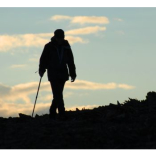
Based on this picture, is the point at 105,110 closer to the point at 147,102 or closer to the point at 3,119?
the point at 147,102

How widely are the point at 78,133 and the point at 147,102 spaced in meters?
5.83

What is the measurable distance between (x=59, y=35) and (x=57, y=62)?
93cm

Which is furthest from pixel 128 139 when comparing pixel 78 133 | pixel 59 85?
pixel 59 85

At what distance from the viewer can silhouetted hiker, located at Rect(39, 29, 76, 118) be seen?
1592 cm

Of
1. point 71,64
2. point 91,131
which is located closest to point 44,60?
point 71,64

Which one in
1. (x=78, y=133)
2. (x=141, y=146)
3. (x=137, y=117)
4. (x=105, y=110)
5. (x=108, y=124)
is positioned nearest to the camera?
(x=141, y=146)

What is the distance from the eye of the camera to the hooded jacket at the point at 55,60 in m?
15.9

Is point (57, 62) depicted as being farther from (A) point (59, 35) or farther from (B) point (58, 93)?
(B) point (58, 93)

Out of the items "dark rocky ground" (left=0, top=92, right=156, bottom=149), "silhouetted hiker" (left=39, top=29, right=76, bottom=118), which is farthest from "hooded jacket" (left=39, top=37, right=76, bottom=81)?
"dark rocky ground" (left=0, top=92, right=156, bottom=149)

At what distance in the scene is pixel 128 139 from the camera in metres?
12.6

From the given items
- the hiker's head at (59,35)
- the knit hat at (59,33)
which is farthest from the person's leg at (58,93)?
the knit hat at (59,33)

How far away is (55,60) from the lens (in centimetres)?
1597

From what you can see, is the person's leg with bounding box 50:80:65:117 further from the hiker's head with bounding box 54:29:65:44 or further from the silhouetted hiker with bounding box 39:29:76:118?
the hiker's head with bounding box 54:29:65:44

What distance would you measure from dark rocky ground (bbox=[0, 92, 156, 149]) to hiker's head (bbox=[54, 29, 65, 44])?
2769 mm
